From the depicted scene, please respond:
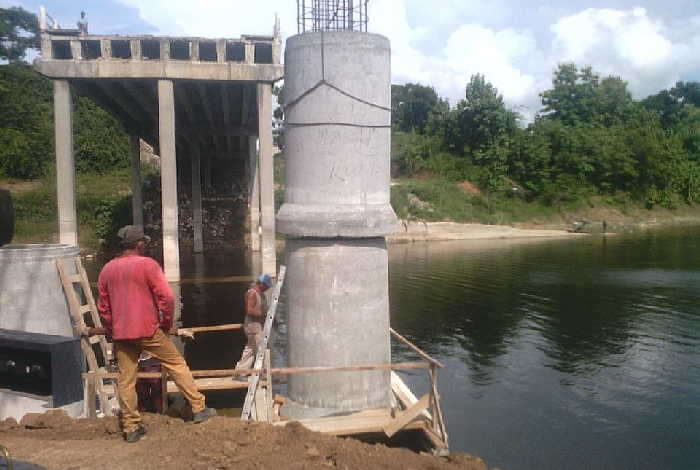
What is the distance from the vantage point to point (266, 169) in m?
22.6

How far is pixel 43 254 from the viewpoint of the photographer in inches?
245

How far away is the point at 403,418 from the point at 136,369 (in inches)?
101

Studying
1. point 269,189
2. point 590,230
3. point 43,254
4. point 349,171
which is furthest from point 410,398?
point 590,230

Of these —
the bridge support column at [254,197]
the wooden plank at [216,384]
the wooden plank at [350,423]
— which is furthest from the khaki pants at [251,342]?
the bridge support column at [254,197]

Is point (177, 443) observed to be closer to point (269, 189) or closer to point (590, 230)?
point (269, 189)

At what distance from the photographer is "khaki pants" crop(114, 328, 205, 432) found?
4762 mm

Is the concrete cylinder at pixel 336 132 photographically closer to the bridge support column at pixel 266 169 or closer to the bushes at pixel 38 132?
the bridge support column at pixel 266 169

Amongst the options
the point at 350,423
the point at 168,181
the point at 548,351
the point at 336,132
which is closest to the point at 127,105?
the point at 168,181

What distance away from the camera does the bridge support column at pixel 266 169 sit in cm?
2228

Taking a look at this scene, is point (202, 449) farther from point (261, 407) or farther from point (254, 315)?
point (254, 315)

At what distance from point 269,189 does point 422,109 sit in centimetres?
5326

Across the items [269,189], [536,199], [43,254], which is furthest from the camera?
[536,199]

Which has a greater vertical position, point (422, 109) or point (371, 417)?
point (422, 109)

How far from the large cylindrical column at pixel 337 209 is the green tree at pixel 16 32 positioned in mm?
47713
